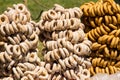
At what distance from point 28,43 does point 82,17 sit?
29cm

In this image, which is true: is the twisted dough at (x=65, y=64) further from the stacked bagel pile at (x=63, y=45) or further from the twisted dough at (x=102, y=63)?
the twisted dough at (x=102, y=63)

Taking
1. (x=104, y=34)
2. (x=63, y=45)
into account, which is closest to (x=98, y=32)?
(x=104, y=34)

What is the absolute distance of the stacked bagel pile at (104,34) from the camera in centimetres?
150

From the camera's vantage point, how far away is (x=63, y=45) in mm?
1391

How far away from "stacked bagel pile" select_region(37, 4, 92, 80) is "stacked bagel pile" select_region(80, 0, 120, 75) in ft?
0.28

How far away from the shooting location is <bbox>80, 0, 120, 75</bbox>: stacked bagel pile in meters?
1.50

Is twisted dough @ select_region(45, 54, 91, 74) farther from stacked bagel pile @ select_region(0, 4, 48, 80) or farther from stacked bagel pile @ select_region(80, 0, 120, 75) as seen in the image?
stacked bagel pile @ select_region(80, 0, 120, 75)

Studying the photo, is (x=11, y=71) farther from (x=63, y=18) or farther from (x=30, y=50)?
(x=63, y=18)

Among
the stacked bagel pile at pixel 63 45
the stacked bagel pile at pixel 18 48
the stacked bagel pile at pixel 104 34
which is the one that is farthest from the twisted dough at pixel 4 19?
the stacked bagel pile at pixel 104 34

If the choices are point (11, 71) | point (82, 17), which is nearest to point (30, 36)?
point (11, 71)

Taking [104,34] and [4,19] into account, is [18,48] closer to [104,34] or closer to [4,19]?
[4,19]

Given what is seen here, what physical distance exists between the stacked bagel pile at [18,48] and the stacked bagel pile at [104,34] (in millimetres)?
247

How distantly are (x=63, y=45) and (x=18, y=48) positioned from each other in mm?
159

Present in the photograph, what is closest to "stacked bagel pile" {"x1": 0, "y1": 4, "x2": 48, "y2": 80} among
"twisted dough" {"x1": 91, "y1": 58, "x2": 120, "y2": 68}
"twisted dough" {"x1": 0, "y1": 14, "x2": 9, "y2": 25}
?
"twisted dough" {"x1": 0, "y1": 14, "x2": 9, "y2": 25}
